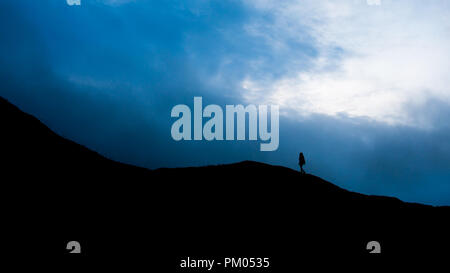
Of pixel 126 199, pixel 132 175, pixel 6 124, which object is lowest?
pixel 126 199

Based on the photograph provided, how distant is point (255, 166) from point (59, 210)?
73.2ft

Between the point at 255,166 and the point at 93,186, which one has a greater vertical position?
the point at 255,166

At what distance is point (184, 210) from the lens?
28.0 metres

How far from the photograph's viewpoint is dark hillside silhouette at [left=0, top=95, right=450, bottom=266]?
77.7 ft

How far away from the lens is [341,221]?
98.3 feet

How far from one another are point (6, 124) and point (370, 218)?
44.5 m

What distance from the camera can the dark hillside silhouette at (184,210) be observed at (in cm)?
2369

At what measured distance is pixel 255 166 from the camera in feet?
124
